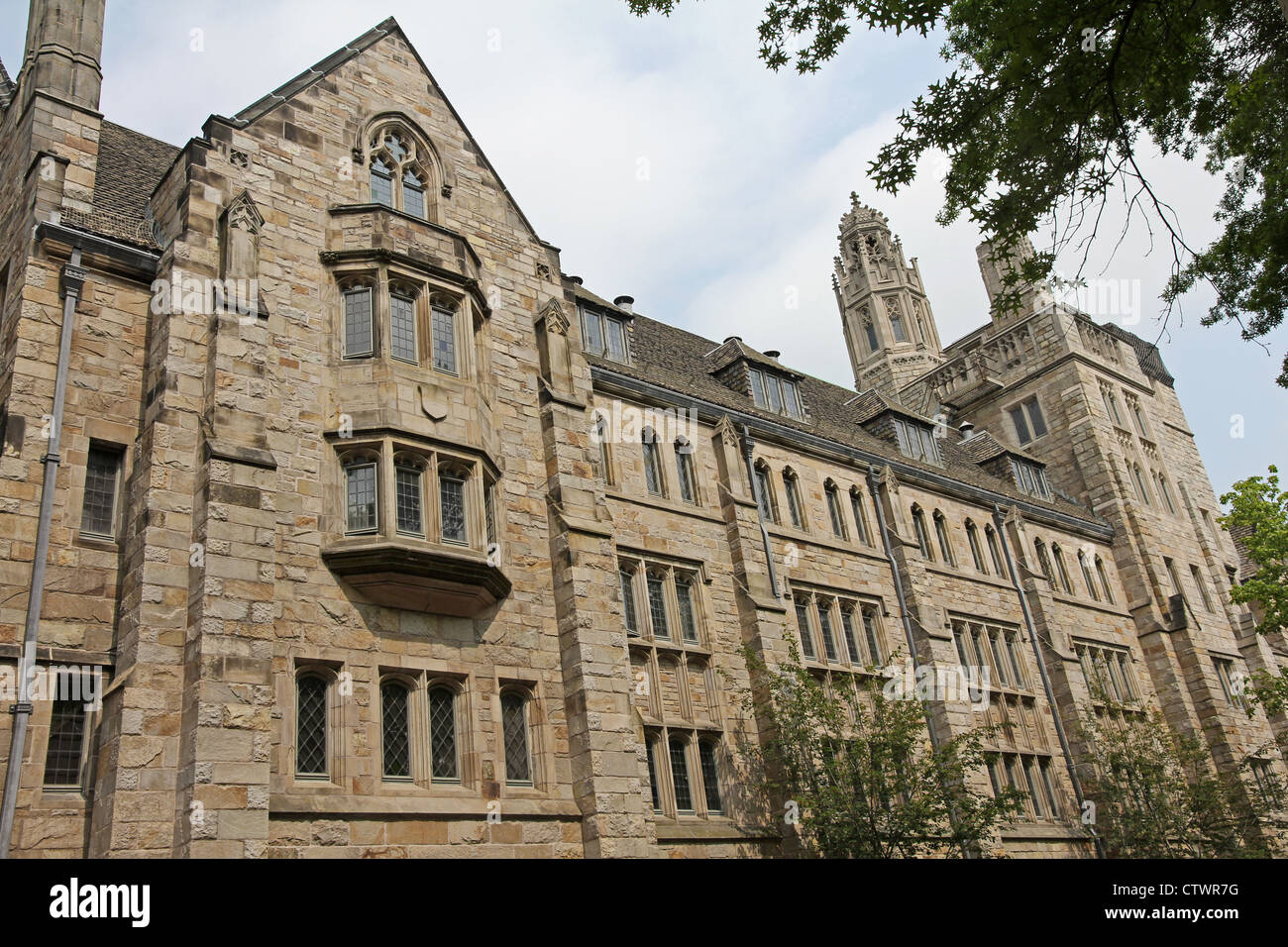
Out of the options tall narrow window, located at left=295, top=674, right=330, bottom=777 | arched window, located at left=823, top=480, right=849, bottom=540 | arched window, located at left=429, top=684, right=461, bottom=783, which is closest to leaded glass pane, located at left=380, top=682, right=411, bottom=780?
arched window, located at left=429, top=684, right=461, bottom=783

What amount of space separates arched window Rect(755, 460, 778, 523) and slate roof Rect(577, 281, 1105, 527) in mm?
1374

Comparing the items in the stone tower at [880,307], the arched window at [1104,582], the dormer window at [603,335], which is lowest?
the arched window at [1104,582]

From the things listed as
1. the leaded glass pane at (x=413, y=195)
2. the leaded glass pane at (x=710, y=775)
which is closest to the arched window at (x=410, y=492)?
the leaded glass pane at (x=413, y=195)

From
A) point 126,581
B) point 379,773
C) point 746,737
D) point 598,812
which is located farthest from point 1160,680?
point 126,581

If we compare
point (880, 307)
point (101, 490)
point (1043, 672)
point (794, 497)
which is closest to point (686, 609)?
point (794, 497)

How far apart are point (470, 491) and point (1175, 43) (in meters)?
11.7

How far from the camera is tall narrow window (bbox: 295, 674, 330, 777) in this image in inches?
594

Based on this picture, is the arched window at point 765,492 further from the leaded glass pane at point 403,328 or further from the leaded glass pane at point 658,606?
the leaded glass pane at point 403,328

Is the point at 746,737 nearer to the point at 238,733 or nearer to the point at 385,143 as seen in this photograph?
the point at 238,733

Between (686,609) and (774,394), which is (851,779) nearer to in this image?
(686,609)

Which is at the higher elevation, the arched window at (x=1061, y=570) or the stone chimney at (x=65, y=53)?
the stone chimney at (x=65, y=53)

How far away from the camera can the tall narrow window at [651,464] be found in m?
24.0

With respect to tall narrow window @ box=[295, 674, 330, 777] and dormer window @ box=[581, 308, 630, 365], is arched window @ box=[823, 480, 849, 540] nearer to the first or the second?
dormer window @ box=[581, 308, 630, 365]

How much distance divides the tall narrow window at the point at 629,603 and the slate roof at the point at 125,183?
1013 centimetres
